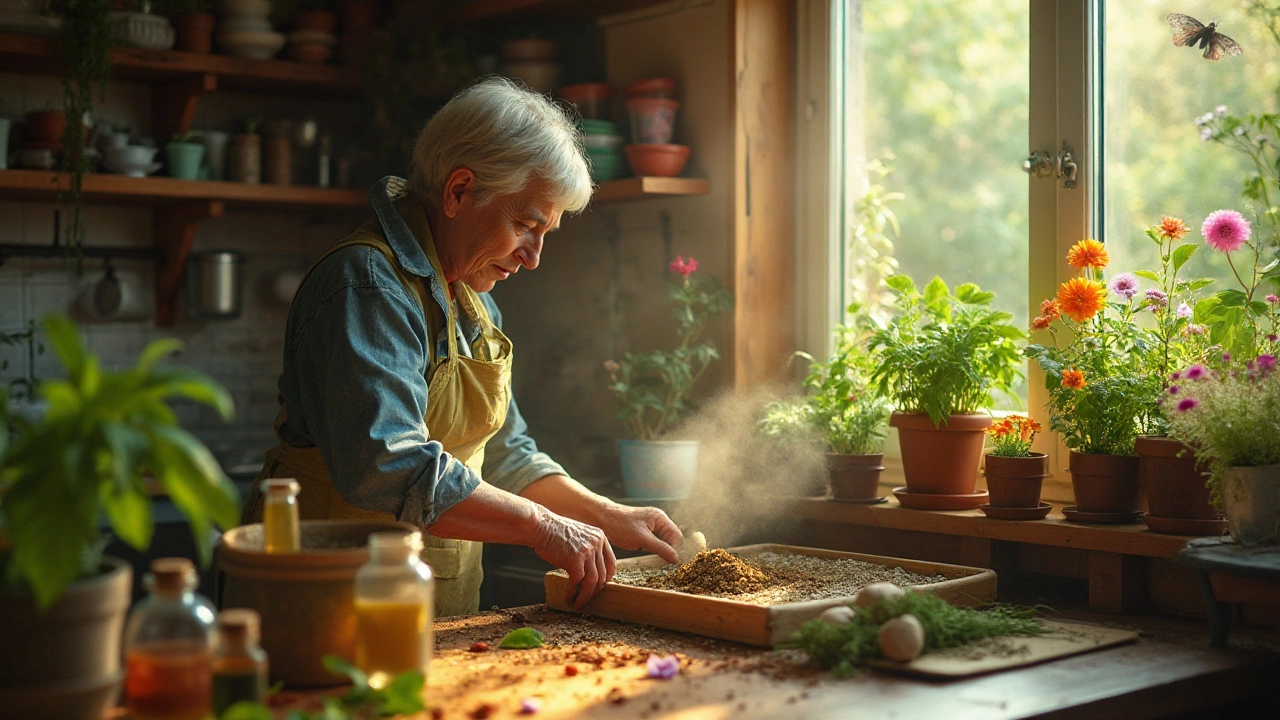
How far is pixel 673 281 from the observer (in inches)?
129

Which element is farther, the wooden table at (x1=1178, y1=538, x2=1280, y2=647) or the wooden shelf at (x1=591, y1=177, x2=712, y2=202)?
the wooden shelf at (x1=591, y1=177, x2=712, y2=202)

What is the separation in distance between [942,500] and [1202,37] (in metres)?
1.02

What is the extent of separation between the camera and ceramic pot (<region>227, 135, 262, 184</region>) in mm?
3895

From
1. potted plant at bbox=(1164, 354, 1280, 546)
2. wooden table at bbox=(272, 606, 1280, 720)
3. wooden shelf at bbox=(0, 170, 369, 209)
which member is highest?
wooden shelf at bbox=(0, 170, 369, 209)

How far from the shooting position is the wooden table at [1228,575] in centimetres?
180

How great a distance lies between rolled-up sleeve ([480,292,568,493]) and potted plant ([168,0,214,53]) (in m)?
1.73

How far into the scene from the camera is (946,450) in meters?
2.53

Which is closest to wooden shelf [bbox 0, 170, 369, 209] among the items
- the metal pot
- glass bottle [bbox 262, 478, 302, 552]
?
the metal pot

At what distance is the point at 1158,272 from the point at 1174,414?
22.3 inches

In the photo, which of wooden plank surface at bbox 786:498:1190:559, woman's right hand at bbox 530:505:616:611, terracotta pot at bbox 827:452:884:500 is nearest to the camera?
woman's right hand at bbox 530:505:616:611

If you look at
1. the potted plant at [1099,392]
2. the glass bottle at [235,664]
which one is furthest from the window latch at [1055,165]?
the glass bottle at [235,664]

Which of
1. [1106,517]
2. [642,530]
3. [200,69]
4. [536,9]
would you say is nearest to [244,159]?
[200,69]

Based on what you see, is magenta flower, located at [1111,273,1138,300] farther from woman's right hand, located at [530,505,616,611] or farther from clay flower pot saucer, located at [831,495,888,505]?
woman's right hand, located at [530,505,616,611]

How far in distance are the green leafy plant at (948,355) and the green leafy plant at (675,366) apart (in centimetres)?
60
